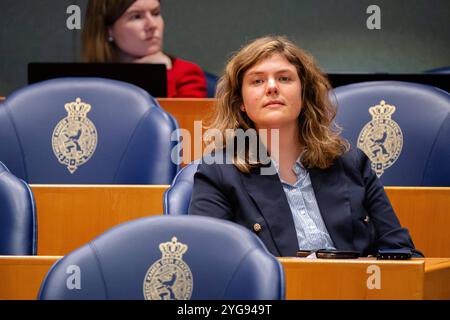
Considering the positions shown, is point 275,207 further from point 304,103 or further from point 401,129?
point 401,129

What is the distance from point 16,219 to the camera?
2.17 metres

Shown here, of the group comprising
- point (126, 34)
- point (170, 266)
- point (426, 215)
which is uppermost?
point (126, 34)

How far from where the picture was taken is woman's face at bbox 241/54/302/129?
2357mm

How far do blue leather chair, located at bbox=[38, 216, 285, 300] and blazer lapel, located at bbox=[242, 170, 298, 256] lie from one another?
608 millimetres

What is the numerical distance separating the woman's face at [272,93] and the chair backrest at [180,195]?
21 cm

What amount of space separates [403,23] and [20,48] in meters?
2.01

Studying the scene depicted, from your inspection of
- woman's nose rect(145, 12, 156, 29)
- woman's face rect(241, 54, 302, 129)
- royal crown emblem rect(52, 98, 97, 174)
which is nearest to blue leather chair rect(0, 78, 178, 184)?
royal crown emblem rect(52, 98, 97, 174)

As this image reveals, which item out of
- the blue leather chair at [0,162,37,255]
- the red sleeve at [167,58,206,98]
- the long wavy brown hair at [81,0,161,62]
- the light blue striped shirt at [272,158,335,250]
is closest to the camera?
the blue leather chair at [0,162,37,255]

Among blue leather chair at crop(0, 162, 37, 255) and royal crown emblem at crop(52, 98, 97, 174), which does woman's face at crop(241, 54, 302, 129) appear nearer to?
blue leather chair at crop(0, 162, 37, 255)

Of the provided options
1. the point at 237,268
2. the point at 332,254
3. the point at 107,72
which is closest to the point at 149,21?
the point at 107,72

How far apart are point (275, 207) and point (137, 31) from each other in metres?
2.27

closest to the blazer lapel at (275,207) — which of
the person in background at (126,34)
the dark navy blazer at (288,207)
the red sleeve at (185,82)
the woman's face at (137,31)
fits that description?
the dark navy blazer at (288,207)
